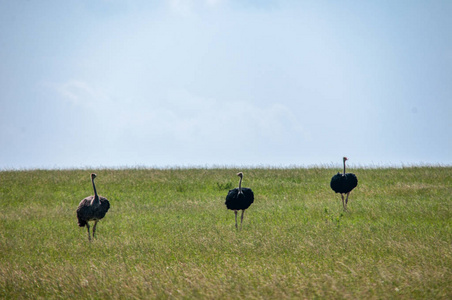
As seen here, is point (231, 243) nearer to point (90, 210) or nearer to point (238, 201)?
point (238, 201)

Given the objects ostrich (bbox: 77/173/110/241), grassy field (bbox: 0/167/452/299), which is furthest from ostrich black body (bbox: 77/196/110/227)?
grassy field (bbox: 0/167/452/299)

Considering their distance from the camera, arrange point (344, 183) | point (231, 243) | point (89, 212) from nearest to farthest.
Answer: point (231, 243) < point (89, 212) < point (344, 183)

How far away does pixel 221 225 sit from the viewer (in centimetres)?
1426

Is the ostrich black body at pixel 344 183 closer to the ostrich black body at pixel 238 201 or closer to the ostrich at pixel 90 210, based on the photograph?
the ostrich black body at pixel 238 201

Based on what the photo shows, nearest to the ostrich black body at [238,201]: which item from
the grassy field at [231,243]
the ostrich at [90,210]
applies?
the grassy field at [231,243]

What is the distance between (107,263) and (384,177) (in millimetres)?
18374

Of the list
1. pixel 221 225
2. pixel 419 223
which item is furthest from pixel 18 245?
pixel 419 223

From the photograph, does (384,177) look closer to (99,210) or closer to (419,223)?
(419,223)

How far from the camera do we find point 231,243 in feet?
37.0

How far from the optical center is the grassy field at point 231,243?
291 inches

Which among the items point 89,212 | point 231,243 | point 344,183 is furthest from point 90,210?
point 344,183

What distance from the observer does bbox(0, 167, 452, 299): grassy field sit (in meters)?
7.38

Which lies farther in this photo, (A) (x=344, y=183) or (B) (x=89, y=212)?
(A) (x=344, y=183)

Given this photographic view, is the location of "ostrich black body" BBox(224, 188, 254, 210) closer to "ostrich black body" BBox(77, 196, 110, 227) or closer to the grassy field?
the grassy field
